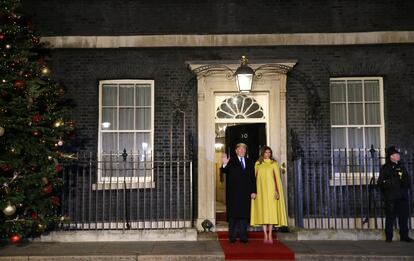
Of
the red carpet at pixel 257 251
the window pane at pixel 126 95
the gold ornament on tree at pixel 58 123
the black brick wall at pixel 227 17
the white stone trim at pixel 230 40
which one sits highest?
the black brick wall at pixel 227 17

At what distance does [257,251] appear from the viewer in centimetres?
842

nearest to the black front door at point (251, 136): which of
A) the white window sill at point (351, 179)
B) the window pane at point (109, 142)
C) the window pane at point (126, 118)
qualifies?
the white window sill at point (351, 179)

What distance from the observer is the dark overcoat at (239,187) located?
909cm

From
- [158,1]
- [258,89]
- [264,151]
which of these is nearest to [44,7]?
[158,1]

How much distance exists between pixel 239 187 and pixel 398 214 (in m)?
3.05

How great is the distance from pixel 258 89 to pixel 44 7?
500cm

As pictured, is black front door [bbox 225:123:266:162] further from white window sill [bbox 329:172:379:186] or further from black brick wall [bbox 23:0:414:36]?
black brick wall [bbox 23:0:414:36]

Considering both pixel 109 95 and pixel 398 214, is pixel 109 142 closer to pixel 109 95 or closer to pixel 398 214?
pixel 109 95

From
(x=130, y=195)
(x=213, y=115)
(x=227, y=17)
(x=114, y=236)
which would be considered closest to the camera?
(x=114, y=236)

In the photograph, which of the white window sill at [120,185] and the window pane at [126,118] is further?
the window pane at [126,118]

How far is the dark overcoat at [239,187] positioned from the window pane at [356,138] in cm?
297

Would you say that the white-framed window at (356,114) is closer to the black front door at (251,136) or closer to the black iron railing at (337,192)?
the black iron railing at (337,192)

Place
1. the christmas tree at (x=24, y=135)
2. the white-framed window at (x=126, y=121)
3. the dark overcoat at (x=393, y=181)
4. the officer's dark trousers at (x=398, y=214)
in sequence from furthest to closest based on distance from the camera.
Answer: the white-framed window at (x=126, y=121) < the officer's dark trousers at (x=398, y=214) < the dark overcoat at (x=393, y=181) < the christmas tree at (x=24, y=135)

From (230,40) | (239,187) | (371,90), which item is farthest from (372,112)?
(239,187)
